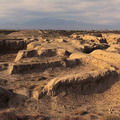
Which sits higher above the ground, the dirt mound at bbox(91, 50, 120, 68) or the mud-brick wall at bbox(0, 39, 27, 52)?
the dirt mound at bbox(91, 50, 120, 68)

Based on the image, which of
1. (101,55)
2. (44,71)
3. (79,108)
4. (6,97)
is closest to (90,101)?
(79,108)

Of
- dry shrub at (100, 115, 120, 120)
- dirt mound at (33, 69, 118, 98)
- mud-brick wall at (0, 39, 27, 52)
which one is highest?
dirt mound at (33, 69, 118, 98)

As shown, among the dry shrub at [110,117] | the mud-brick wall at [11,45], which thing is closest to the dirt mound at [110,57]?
the dry shrub at [110,117]

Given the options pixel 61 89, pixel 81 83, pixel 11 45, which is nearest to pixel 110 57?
pixel 81 83

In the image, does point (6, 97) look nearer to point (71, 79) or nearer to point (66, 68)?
point (71, 79)

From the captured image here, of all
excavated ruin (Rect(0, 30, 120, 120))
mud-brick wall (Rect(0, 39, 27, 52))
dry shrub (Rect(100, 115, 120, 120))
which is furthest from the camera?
mud-brick wall (Rect(0, 39, 27, 52))

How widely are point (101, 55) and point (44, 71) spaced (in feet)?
25.4

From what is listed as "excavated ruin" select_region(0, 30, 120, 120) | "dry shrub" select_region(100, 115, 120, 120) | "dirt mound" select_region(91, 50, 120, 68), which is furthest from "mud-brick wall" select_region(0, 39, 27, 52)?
"dry shrub" select_region(100, 115, 120, 120)

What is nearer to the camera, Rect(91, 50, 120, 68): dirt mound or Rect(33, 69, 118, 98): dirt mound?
Rect(33, 69, 118, 98): dirt mound

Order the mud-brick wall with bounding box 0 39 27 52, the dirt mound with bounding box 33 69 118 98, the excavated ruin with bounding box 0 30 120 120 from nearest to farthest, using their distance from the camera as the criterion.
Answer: the excavated ruin with bounding box 0 30 120 120
the dirt mound with bounding box 33 69 118 98
the mud-brick wall with bounding box 0 39 27 52

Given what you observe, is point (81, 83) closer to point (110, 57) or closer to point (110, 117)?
point (110, 117)

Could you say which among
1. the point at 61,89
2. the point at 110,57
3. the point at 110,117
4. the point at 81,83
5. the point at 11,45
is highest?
the point at 110,57

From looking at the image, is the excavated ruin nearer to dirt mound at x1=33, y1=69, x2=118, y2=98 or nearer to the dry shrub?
dirt mound at x1=33, y1=69, x2=118, y2=98

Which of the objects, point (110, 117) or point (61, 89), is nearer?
point (110, 117)
